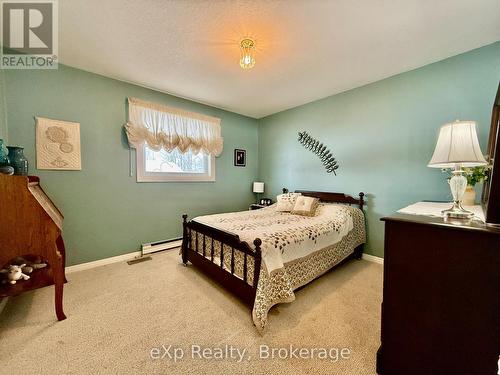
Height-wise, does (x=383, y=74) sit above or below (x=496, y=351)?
above

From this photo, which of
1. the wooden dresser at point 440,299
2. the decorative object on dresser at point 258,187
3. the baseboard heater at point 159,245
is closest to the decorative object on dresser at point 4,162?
the baseboard heater at point 159,245

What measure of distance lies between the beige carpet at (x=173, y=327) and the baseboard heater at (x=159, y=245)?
0.71 m

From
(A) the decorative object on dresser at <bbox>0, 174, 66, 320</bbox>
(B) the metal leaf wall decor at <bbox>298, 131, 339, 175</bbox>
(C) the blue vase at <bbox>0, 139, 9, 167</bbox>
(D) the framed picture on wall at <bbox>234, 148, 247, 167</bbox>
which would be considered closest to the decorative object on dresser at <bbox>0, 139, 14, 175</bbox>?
(C) the blue vase at <bbox>0, 139, 9, 167</bbox>

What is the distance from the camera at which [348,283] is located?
2.29 m

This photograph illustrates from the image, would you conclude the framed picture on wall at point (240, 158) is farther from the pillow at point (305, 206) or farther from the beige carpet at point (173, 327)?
the beige carpet at point (173, 327)

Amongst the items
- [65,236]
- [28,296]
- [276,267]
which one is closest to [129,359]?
[276,267]

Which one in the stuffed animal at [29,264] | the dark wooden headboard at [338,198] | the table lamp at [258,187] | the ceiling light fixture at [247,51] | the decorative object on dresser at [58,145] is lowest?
the stuffed animal at [29,264]

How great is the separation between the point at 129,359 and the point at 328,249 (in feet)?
6.85

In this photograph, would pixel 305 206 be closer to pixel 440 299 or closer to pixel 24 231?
pixel 440 299

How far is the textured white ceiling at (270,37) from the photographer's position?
1.65 m

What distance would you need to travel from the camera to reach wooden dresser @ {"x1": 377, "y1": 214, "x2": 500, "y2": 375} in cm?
90

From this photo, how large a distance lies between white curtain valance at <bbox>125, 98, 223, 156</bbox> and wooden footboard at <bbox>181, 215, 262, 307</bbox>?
1489 mm

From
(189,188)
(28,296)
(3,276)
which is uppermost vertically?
(189,188)

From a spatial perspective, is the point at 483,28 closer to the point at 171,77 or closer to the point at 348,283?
the point at 348,283
